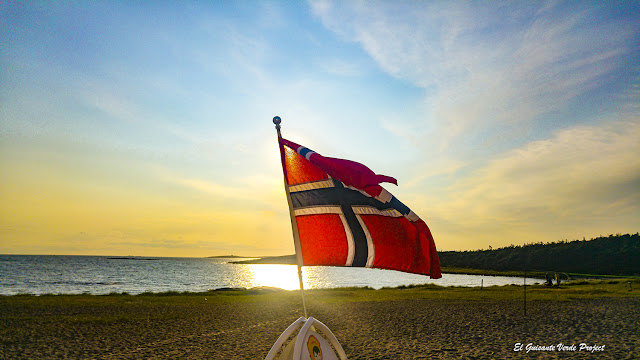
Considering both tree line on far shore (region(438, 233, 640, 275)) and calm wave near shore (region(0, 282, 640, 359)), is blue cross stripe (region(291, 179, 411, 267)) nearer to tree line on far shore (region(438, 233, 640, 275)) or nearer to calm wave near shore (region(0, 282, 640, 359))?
calm wave near shore (region(0, 282, 640, 359))

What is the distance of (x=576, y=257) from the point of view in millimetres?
136000

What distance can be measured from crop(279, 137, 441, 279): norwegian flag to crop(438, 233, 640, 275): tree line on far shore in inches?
4231

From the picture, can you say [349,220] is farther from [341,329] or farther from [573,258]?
[573,258]

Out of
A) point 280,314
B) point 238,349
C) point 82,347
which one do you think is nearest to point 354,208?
point 238,349

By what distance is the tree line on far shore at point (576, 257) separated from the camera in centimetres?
12075

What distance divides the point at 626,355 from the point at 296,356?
531 inches

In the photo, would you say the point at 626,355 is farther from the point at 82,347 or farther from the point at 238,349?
the point at 82,347

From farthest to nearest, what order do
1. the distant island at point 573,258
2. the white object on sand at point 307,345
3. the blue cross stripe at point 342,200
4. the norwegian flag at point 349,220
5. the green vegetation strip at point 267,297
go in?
the distant island at point 573,258
the green vegetation strip at point 267,297
the blue cross stripe at point 342,200
the norwegian flag at point 349,220
the white object on sand at point 307,345

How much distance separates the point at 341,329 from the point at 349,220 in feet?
45.8

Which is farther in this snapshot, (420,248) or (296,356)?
(420,248)

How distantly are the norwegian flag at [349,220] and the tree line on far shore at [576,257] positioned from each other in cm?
10745

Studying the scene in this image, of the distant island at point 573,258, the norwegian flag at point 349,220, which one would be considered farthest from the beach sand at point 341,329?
the distant island at point 573,258

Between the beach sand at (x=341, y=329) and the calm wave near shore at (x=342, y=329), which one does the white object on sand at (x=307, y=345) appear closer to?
the beach sand at (x=341, y=329)

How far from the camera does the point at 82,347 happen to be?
677 inches
